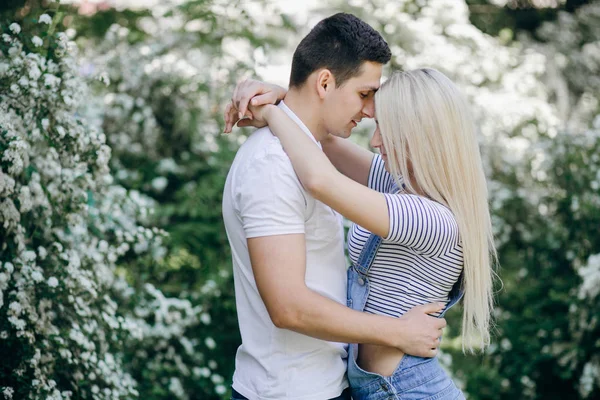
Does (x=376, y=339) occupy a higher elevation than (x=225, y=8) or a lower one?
higher

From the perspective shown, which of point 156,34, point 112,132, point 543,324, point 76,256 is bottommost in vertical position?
point 543,324

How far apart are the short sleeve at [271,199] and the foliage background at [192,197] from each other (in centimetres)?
112

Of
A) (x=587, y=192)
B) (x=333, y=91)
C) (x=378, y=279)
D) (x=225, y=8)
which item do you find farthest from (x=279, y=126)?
(x=587, y=192)

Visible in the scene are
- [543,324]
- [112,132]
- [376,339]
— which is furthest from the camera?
[112,132]

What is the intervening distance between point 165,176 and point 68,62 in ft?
8.00

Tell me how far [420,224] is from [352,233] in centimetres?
37

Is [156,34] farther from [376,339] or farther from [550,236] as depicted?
[376,339]

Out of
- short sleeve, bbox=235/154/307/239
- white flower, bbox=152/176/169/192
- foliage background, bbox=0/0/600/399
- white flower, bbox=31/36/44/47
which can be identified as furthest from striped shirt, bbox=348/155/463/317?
white flower, bbox=152/176/169/192

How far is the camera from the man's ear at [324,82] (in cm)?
243

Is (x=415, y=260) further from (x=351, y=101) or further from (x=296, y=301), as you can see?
(x=351, y=101)

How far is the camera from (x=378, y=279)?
7.72ft

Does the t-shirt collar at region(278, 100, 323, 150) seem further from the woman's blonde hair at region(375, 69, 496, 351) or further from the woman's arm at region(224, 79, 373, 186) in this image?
the woman's blonde hair at region(375, 69, 496, 351)

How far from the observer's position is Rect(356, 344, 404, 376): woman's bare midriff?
7.54 ft

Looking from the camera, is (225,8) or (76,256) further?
(225,8)
